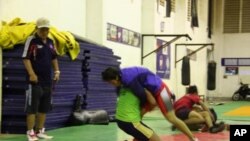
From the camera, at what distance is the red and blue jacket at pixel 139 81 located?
517 cm

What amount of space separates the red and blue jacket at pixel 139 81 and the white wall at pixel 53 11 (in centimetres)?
401

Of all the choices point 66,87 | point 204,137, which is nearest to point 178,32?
point 66,87

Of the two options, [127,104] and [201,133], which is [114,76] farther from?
[201,133]

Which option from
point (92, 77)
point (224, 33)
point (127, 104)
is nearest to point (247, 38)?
point (224, 33)

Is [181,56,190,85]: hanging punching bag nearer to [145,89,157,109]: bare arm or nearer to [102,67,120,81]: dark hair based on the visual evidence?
[145,89,157,109]: bare arm

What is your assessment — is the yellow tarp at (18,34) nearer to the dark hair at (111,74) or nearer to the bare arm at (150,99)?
the dark hair at (111,74)

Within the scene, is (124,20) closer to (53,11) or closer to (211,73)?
(53,11)

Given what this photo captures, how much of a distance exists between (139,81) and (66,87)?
14.7 feet

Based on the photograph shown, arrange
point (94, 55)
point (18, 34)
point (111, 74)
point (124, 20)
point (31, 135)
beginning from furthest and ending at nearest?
point (124, 20) < point (94, 55) < point (18, 34) < point (31, 135) < point (111, 74)

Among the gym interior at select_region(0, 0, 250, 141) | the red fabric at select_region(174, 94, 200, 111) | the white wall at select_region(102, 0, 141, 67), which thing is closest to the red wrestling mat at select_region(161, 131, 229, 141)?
the gym interior at select_region(0, 0, 250, 141)

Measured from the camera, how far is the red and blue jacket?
17.0ft

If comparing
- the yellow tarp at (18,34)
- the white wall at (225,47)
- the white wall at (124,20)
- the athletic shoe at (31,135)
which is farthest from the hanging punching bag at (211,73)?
the athletic shoe at (31,135)

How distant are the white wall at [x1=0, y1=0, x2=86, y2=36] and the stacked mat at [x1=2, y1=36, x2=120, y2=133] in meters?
0.73

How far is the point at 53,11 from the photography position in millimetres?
10375
